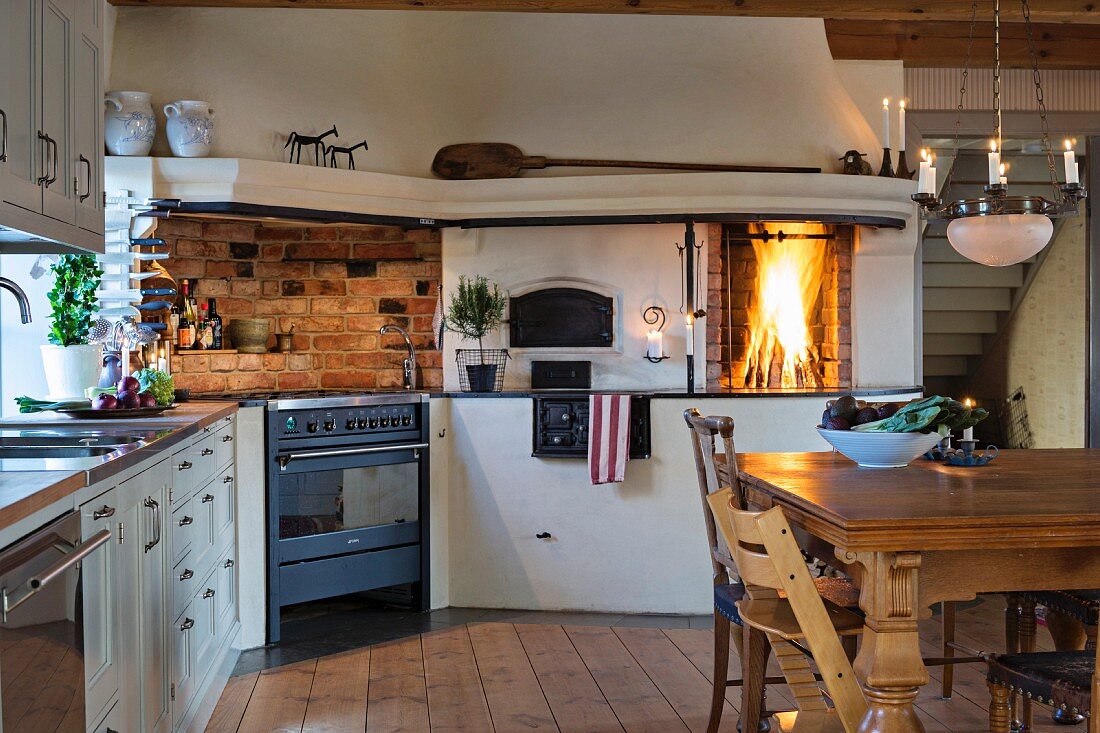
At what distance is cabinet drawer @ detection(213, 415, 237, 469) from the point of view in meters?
3.82

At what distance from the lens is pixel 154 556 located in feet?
8.76

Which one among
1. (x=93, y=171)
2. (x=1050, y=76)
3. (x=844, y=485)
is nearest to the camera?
(x=844, y=485)

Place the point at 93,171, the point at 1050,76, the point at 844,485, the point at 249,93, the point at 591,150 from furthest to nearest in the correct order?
the point at 1050,76, the point at 591,150, the point at 249,93, the point at 93,171, the point at 844,485

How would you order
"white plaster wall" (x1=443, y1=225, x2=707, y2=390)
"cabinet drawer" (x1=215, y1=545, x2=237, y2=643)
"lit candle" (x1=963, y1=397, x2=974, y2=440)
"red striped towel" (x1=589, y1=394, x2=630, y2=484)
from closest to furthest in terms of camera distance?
"lit candle" (x1=963, y1=397, x2=974, y2=440) < "cabinet drawer" (x1=215, y1=545, x2=237, y2=643) < "red striped towel" (x1=589, y1=394, x2=630, y2=484) < "white plaster wall" (x1=443, y1=225, x2=707, y2=390)

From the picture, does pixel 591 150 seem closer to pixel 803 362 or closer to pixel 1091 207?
pixel 803 362

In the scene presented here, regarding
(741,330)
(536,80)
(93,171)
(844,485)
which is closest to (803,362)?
(741,330)

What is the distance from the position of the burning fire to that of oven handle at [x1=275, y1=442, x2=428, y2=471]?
192 cm

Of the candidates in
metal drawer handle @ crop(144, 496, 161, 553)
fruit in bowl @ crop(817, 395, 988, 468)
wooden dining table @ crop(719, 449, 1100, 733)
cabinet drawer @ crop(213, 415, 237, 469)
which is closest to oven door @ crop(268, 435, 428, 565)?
cabinet drawer @ crop(213, 415, 237, 469)

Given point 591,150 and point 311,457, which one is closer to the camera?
point 311,457

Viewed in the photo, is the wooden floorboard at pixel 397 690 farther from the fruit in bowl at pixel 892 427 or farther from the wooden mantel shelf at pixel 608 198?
the wooden mantel shelf at pixel 608 198

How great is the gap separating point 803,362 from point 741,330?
0.38 meters

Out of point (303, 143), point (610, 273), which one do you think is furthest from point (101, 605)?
point (610, 273)

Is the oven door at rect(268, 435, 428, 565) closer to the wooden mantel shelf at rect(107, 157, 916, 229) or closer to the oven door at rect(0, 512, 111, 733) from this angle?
the wooden mantel shelf at rect(107, 157, 916, 229)

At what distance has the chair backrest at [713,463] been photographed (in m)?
2.78
